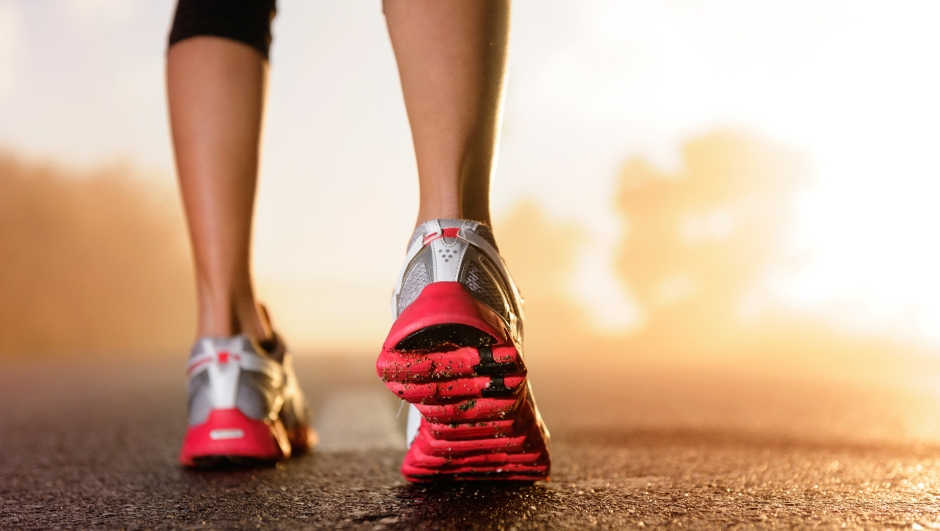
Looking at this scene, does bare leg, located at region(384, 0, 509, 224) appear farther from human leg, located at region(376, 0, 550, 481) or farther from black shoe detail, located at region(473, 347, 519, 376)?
black shoe detail, located at region(473, 347, 519, 376)

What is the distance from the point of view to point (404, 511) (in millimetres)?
725

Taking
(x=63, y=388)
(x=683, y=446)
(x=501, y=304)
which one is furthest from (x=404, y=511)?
(x=63, y=388)

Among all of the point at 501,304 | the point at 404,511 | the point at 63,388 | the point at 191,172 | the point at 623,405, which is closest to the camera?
the point at 404,511

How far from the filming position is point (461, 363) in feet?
2.40

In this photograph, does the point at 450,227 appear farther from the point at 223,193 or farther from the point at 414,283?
the point at 223,193

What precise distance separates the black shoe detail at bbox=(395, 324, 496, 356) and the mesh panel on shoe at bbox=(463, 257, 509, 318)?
3.0 inches

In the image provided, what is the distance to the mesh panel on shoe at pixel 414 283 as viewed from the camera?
32.6 inches

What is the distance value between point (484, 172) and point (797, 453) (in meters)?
0.82

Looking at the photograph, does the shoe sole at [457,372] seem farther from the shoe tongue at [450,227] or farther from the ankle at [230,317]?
the ankle at [230,317]

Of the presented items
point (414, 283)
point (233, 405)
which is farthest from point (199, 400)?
point (414, 283)

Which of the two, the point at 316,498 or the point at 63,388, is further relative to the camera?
the point at 63,388

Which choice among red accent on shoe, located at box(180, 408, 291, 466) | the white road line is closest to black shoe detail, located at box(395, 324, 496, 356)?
red accent on shoe, located at box(180, 408, 291, 466)

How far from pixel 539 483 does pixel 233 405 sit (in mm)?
557

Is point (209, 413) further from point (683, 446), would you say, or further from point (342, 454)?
point (683, 446)
